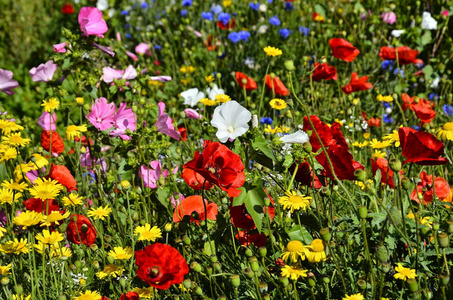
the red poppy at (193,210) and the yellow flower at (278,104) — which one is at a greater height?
the yellow flower at (278,104)

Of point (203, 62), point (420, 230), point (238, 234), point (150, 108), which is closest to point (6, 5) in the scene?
point (203, 62)

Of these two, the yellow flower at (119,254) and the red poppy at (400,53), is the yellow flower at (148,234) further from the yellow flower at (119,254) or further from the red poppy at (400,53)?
the red poppy at (400,53)

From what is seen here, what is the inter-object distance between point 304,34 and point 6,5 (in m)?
3.46

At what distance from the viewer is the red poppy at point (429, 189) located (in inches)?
66.4

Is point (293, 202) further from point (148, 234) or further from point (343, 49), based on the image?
point (343, 49)

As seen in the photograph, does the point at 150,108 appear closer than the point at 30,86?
Yes

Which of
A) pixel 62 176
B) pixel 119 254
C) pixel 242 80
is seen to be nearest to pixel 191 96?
pixel 242 80

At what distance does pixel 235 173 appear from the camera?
4.33ft

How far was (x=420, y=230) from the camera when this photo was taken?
Result: 1366 mm

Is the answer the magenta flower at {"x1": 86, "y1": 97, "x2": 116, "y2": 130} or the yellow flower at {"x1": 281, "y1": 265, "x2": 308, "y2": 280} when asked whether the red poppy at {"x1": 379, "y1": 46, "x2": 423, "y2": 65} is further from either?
the yellow flower at {"x1": 281, "y1": 265, "x2": 308, "y2": 280}

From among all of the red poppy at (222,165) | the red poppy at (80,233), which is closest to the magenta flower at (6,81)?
the red poppy at (80,233)

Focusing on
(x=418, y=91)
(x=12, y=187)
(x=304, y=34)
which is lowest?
(x=418, y=91)

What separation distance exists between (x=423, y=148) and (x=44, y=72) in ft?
5.36

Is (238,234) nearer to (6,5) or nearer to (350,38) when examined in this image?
(350,38)
